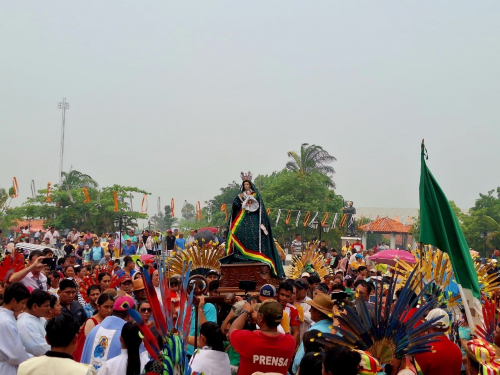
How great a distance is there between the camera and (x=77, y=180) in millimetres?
54094

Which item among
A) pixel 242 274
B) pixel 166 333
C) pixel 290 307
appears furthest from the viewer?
pixel 242 274

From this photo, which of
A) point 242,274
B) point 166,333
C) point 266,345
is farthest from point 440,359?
point 242,274

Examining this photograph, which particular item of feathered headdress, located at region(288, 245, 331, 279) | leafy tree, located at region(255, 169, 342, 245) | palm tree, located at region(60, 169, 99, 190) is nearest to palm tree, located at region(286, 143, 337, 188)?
leafy tree, located at region(255, 169, 342, 245)

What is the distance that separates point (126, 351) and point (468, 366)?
2.70 metres

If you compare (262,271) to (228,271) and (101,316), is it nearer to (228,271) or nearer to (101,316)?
(228,271)

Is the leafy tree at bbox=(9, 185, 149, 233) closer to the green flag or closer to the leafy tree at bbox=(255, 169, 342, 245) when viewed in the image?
the leafy tree at bbox=(255, 169, 342, 245)

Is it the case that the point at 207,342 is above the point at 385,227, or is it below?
below

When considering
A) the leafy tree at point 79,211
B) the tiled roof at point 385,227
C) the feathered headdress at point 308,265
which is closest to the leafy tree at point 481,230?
the tiled roof at point 385,227

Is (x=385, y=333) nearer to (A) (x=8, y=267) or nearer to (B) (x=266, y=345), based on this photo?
(B) (x=266, y=345)

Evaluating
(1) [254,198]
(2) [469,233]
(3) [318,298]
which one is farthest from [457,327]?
(2) [469,233]

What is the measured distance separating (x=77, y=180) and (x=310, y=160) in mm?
18851

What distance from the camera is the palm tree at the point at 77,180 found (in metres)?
53.7

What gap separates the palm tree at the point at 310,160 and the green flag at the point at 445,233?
42.8m

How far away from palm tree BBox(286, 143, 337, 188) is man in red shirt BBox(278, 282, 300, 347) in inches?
1688
